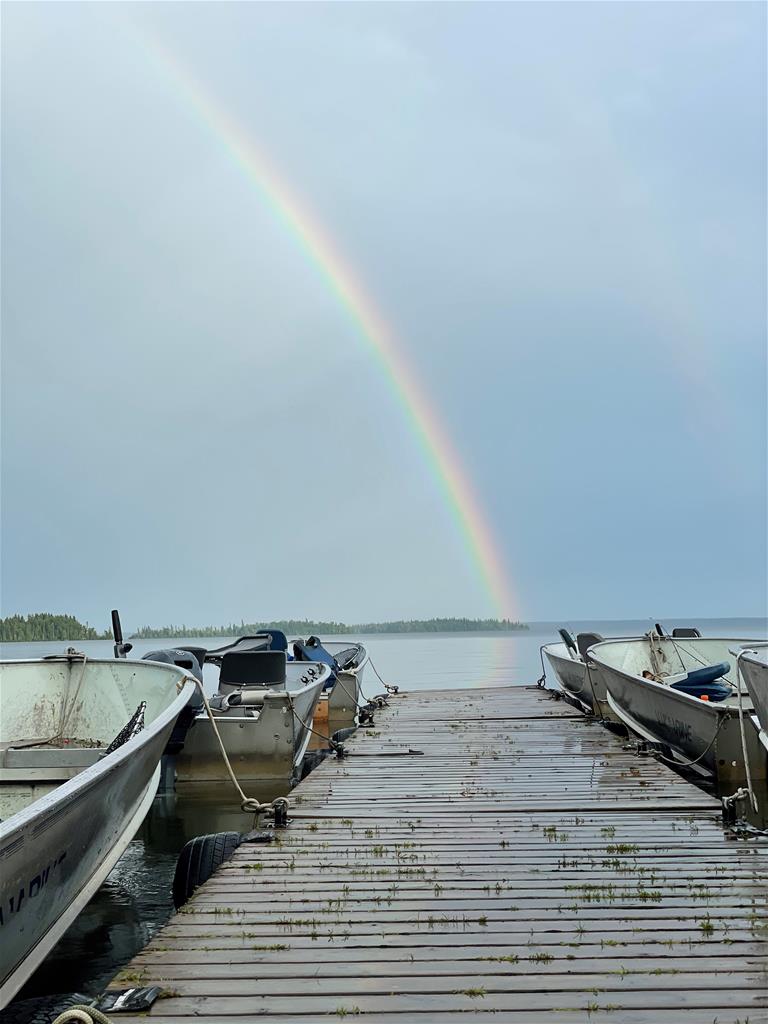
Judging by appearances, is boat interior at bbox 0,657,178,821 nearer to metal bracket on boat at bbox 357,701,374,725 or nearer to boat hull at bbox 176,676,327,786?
boat hull at bbox 176,676,327,786

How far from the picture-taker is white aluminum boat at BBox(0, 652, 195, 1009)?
3.72 m

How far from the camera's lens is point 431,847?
18.3ft

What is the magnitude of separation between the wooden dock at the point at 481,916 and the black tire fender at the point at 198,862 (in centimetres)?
47

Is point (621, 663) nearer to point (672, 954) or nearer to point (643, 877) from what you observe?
point (643, 877)

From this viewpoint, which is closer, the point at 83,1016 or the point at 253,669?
the point at 83,1016

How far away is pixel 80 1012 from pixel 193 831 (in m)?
7.09

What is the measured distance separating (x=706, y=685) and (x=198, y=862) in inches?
299

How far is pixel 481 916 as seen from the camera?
4137 millimetres

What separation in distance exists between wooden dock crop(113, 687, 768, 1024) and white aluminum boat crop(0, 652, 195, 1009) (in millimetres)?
A: 615

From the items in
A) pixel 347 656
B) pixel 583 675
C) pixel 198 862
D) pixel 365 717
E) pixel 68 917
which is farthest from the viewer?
pixel 347 656

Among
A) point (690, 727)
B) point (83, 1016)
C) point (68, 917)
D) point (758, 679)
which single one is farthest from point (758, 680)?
point (83, 1016)

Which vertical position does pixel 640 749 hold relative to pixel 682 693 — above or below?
below

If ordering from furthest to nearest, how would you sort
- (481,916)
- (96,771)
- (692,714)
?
(692,714)
(96,771)
(481,916)

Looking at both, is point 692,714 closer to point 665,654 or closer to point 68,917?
point 665,654
